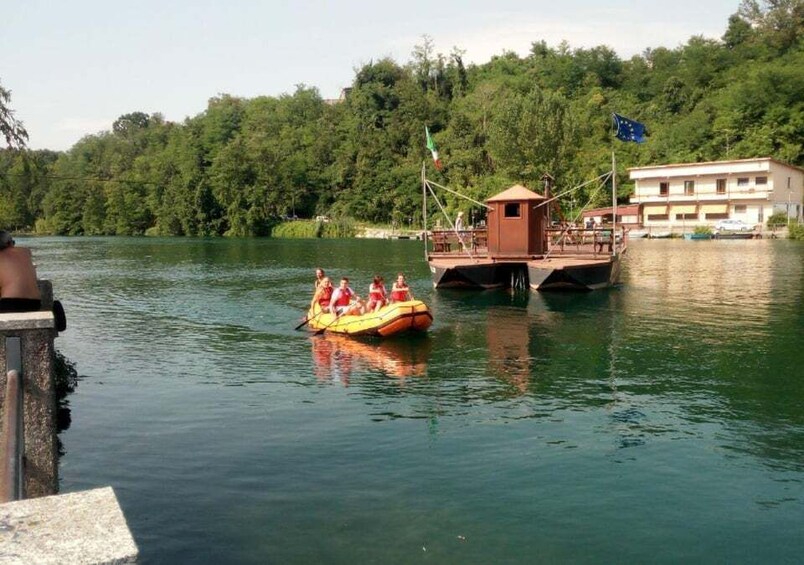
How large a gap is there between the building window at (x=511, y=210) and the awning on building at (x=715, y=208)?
58785mm

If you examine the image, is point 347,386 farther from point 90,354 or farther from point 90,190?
point 90,190

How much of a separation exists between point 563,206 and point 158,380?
8234cm

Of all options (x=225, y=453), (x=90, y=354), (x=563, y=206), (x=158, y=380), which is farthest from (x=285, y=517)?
(x=563, y=206)

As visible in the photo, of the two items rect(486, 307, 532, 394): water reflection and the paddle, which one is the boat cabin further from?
the paddle

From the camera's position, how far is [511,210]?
126ft

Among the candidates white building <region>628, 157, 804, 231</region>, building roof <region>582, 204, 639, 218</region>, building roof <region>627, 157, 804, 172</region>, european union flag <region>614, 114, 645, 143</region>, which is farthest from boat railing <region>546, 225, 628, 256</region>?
white building <region>628, 157, 804, 231</region>

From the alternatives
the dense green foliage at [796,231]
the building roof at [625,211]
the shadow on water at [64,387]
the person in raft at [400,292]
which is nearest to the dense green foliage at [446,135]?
the building roof at [625,211]

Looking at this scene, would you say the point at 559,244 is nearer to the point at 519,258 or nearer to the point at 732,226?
the point at 519,258

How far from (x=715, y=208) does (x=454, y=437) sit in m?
84.0

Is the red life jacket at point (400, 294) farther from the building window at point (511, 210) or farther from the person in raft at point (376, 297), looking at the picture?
the building window at point (511, 210)

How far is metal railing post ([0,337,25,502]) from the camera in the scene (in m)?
4.73

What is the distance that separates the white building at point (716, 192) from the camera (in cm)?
8331

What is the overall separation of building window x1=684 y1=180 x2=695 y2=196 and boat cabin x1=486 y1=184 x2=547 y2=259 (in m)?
57.5

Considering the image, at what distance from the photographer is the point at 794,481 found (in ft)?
36.2
